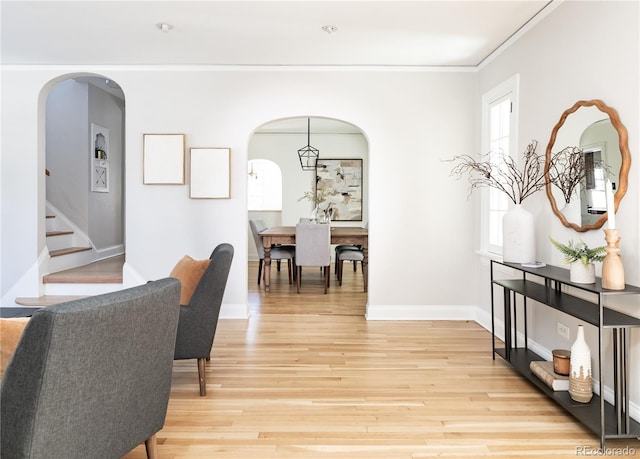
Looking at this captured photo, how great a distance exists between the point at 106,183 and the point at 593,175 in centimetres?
660

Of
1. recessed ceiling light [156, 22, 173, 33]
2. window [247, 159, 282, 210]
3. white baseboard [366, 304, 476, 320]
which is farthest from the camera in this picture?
window [247, 159, 282, 210]

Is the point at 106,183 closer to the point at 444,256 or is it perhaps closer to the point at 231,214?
the point at 231,214

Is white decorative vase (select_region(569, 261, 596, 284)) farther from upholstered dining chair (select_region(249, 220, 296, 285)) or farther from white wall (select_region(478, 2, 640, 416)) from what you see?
upholstered dining chair (select_region(249, 220, 296, 285))

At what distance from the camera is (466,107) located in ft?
14.5

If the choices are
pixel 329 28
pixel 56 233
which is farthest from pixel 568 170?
pixel 56 233

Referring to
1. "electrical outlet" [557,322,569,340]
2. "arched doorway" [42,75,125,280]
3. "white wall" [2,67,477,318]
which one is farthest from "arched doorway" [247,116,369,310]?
"electrical outlet" [557,322,569,340]

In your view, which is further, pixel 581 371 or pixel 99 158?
pixel 99 158

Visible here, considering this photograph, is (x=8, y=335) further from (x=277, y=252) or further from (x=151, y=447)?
(x=277, y=252)

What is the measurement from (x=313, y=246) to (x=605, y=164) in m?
3.69

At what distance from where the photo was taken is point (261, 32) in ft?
11.7

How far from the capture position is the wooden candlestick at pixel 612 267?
83.8 inches

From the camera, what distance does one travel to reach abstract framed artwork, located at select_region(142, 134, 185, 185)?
14.4ft

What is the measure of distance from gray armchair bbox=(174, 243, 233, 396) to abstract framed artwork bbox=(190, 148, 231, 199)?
1862mm

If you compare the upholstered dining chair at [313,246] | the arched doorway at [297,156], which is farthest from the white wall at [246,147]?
the arched doorway at [297,156]
